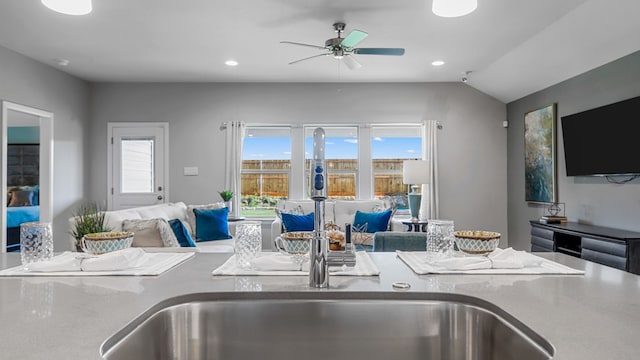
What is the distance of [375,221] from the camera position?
495 centimetres

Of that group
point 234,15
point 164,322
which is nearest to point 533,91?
point 234,15

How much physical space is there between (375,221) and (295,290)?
4.06 m

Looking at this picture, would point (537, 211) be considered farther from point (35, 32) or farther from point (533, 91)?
point (35, 32)

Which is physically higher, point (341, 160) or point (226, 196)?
point (341, 160)

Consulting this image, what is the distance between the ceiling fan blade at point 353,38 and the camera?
127 inches

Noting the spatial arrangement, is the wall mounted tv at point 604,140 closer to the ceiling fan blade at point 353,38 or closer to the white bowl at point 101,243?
the ceiling fan blade at point 353,38

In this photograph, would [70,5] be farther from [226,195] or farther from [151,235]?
[226,195]

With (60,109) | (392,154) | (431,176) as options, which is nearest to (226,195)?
(60,109)

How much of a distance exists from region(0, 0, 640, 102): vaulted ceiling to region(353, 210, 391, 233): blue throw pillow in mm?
1876

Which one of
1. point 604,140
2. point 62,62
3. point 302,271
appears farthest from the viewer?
point 62,62

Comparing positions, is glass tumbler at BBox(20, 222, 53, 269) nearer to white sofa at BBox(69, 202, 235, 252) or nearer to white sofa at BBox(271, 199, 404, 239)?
white sofa at BBox(69, 202, 235, 252)

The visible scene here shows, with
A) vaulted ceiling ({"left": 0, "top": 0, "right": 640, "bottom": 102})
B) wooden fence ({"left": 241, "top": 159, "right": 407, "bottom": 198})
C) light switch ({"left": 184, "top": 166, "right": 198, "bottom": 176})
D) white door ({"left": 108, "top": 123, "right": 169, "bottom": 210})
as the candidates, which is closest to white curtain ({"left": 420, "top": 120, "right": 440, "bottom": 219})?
wooden fence ({"left": 241, "top": 159, "right": 407, "bottom": 198})

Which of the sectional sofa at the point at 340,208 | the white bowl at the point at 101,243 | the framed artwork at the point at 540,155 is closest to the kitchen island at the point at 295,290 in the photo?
the white bowl at the point at 101,243

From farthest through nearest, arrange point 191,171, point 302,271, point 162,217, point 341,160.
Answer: point 341,160
point 191,171
point 162,217
point 302,271
